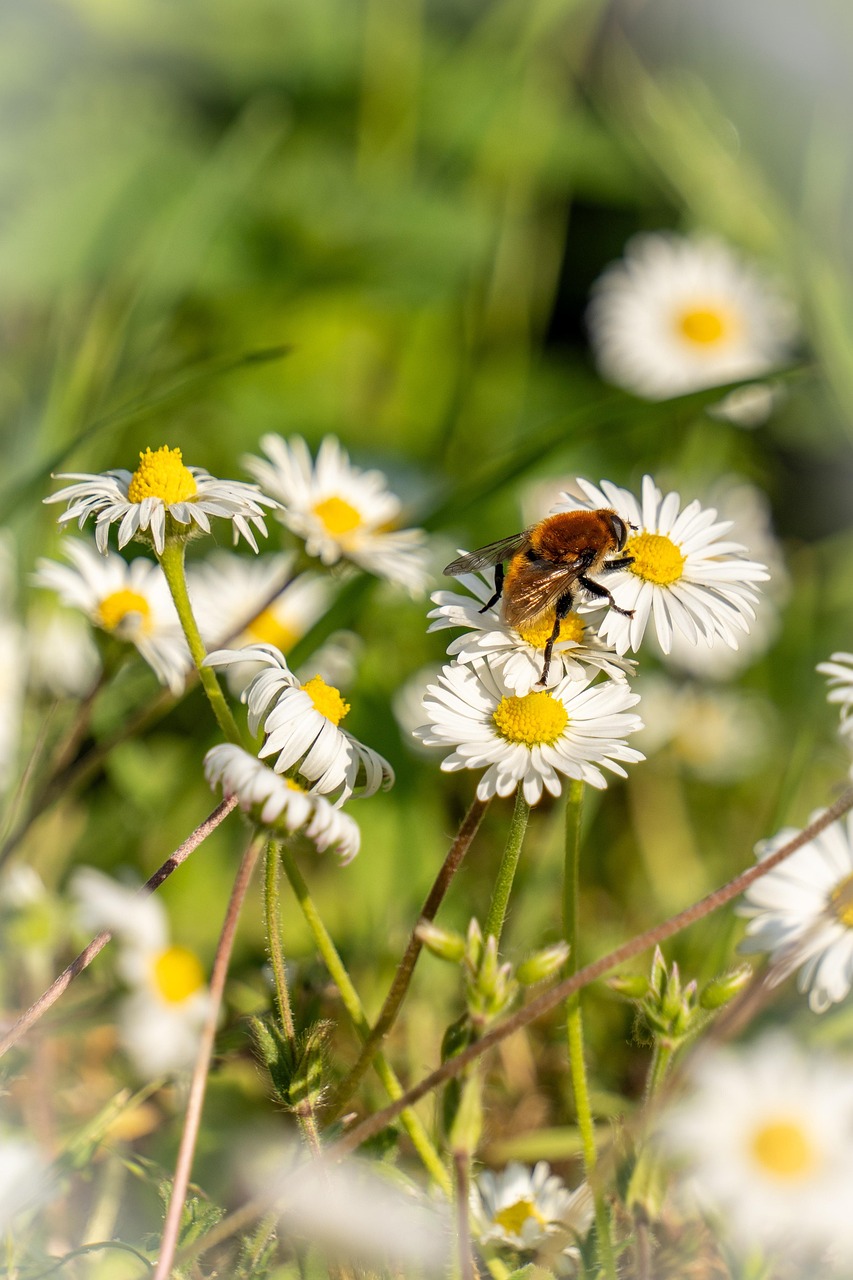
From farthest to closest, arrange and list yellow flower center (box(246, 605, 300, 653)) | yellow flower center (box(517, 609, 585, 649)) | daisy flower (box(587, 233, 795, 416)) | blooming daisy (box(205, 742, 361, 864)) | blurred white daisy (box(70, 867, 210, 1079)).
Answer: daisy flower (box(587, 233, 795, 416)) < yellow flower center (box(246, 605, 300, 653)) < blurred white daisy (box(70, 867, 210, 1079)) < yellow flower center (box(517, 609, 585, 649)) < blooming daisy (box(205, 742, 361, 864))

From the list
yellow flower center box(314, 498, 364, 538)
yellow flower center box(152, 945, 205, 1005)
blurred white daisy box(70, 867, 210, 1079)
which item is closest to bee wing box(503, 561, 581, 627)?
yellow flower center box(314, 498, 364, 538)

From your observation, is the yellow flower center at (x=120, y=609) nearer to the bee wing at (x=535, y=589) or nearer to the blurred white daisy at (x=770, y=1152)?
the bee wing at (x=535, y=589)

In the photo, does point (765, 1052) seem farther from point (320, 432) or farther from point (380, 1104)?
point (320, 432)

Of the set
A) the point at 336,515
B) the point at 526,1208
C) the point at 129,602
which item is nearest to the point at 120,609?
the point at 129,602

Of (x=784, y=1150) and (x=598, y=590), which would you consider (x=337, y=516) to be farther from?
(x=784, y=1150)

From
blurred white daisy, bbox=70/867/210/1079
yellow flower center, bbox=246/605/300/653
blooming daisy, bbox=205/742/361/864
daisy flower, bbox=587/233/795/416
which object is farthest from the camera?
daisy flower, bbox=587/233/795/416

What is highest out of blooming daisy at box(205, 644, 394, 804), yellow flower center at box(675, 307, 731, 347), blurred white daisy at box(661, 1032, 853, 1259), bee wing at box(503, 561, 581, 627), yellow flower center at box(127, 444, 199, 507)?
yellow flower center at box(675, 307, 731, 347)

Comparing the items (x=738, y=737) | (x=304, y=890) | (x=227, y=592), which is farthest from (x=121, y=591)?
(x=738, y=737)

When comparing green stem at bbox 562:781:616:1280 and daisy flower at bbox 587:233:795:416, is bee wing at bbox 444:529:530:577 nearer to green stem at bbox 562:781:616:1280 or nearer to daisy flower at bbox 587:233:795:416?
green stem at bbox 562:781:616:1280
